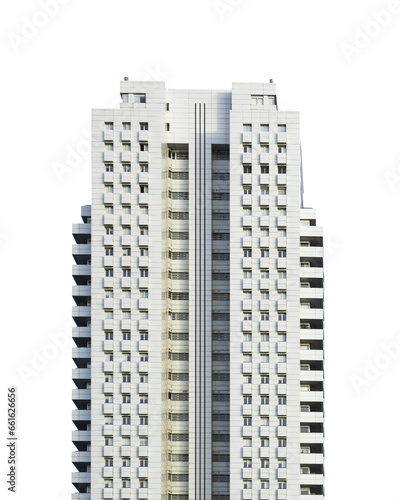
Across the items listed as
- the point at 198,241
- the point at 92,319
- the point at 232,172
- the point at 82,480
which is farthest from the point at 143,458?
the point at 232,172

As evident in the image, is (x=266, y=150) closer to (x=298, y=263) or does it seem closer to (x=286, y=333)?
(x=298, y=263)

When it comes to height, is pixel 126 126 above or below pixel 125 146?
above

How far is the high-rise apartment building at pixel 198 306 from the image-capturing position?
8925 cm

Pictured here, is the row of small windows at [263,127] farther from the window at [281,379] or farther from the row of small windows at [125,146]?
the window at [281,379]

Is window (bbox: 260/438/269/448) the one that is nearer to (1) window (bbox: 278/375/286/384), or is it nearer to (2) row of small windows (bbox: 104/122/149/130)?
(1) window (bbox: 278/375/286/384)

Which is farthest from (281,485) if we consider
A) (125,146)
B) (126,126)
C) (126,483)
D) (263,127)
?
(126,126)

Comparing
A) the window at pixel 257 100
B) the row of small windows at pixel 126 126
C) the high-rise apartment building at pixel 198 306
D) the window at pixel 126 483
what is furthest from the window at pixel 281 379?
the row of small windows at pixel 126 126

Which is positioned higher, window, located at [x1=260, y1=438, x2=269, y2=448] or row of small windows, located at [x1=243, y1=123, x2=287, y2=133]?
row of small windows, located at [x1=243, y1=123, x2=287, y2=133]

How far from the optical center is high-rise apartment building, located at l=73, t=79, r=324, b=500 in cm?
8925

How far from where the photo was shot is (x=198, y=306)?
93.1 metres

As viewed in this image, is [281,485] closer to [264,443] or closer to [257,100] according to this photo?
[264,443]

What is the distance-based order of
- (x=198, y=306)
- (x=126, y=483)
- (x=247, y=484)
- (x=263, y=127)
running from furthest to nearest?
(x=198, y=306) < (x=263, y=127) < (x=247, y=484) < (x=126, y=483)

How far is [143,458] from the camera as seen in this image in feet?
292

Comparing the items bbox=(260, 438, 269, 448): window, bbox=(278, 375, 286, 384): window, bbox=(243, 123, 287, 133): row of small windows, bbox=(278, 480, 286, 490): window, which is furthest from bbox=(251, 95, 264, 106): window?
bbox=(278, 480, 286, 490): window
